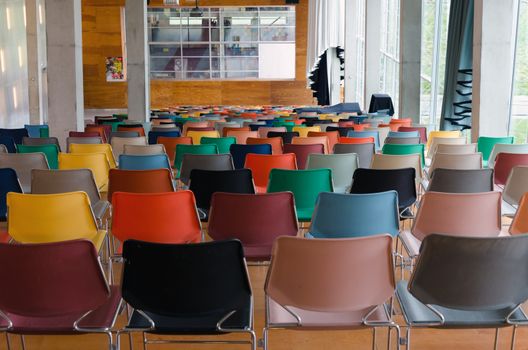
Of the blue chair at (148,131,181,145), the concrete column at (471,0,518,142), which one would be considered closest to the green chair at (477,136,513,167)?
the concrete column at (471,0,518,142)

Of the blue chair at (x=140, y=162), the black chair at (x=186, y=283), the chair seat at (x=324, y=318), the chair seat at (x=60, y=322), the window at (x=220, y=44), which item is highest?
the window at (x=220, y=44)

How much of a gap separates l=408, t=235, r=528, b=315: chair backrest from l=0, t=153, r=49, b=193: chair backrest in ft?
15.6

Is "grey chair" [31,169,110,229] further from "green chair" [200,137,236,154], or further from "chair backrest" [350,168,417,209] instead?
"green chair" [200,137,236,154]

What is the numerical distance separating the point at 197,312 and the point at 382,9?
71.3ft

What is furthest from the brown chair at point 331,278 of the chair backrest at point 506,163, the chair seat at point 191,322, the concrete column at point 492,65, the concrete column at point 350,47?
the concrete column at point 350,47

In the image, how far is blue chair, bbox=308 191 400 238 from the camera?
4293 millimetres

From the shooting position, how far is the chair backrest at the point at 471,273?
3092 mm

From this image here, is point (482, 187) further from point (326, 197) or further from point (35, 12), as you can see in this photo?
point (35, 12)

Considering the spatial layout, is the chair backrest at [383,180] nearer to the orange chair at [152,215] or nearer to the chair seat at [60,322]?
the orange chair at [152,215]

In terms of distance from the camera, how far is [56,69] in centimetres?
1366

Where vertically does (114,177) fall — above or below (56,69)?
below

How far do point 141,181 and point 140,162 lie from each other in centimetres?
129

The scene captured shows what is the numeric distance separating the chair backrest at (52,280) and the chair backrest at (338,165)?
386 centimetres

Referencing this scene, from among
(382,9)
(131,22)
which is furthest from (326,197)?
(382,9)
